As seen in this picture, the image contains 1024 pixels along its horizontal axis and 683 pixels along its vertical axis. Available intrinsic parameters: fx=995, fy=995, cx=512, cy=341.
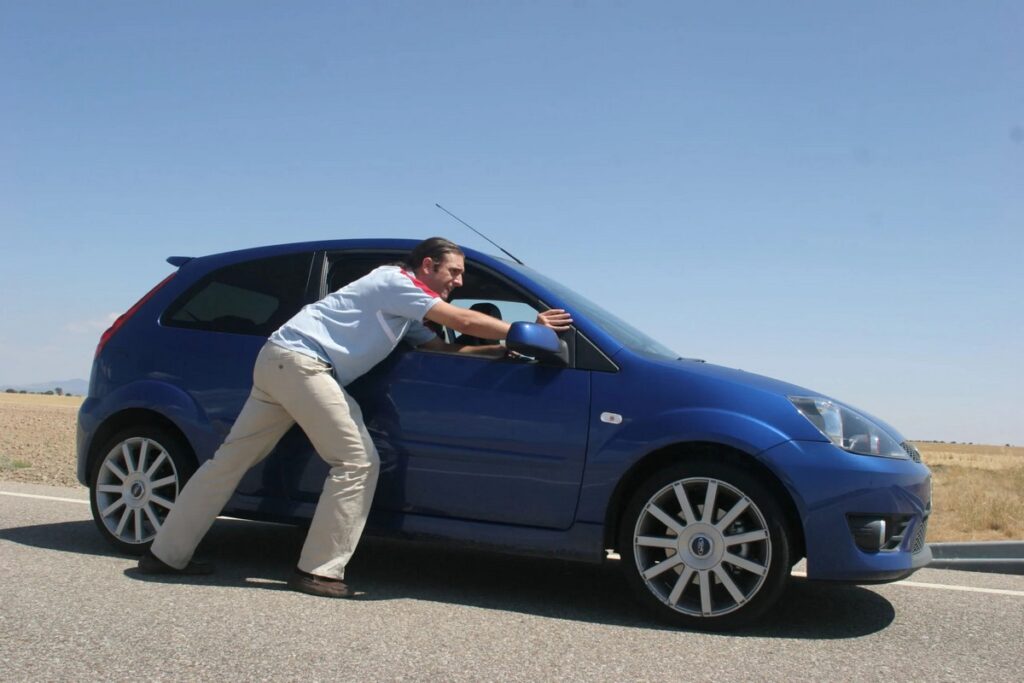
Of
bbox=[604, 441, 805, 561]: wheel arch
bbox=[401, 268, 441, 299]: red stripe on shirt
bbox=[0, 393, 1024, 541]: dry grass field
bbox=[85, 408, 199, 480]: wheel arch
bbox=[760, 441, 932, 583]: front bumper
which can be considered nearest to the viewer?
bbox=[760, 441, 932, 583]: front bumper

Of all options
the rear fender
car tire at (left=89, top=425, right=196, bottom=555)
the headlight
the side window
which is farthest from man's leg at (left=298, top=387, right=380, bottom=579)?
the headlight

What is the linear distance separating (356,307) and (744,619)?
7.58ft

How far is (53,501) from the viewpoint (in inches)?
306

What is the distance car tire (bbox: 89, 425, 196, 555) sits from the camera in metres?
5.44

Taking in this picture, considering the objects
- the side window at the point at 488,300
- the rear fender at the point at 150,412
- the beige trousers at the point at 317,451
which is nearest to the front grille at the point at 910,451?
the side window at the point at 488,300

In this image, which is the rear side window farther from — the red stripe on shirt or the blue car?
the red stripe on shirt

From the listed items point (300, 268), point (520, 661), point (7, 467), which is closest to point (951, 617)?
point (520, 661)

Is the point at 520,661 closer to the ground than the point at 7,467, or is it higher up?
higher up

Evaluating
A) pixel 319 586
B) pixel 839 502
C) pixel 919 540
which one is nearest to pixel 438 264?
pixel 319 586

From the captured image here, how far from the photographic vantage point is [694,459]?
446cm

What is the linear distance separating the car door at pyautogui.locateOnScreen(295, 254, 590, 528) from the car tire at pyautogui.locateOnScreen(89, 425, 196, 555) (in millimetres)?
873

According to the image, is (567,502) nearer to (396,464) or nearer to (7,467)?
(396,464)

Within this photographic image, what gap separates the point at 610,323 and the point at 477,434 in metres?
0.97

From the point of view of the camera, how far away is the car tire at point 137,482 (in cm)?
544
